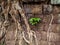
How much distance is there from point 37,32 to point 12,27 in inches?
11.7

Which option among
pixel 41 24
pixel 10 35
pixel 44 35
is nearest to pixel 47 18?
pixel 41 24

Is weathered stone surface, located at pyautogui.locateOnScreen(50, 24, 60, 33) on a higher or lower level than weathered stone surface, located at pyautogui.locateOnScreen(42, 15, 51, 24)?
lower

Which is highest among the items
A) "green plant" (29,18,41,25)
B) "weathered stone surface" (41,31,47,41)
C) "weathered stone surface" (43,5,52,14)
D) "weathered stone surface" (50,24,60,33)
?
"weathered stone surface" (43,5,52,14)

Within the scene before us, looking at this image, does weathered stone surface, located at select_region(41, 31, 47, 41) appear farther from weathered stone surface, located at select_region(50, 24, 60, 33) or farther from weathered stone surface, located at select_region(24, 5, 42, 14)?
weathered stone surface, located at select_region(24, 5, 42, 14)

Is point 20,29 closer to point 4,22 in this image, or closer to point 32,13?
point 4,22

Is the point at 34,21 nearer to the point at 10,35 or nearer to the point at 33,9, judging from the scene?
the point at 33,9

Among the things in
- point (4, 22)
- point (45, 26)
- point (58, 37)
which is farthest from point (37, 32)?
point (4, 22)

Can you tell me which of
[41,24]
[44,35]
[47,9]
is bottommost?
[44,35]

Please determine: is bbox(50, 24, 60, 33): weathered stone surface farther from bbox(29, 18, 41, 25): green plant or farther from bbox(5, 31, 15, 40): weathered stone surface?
bbox(5, 31, 15, 40): weathered stone surface

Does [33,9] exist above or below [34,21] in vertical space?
above

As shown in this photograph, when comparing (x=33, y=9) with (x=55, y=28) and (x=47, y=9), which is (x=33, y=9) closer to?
(x=47, y=9)

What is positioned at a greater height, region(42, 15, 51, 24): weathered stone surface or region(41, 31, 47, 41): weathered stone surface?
region(42, 15, 51, 24): weathered stone surface

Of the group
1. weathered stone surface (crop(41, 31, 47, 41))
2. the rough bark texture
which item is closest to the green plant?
the rough bark texture

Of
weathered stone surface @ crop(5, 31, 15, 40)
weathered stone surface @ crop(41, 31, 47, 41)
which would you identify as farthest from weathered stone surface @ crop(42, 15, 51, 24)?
weathered stone surface @ crop(5, 31, 15, 40)
